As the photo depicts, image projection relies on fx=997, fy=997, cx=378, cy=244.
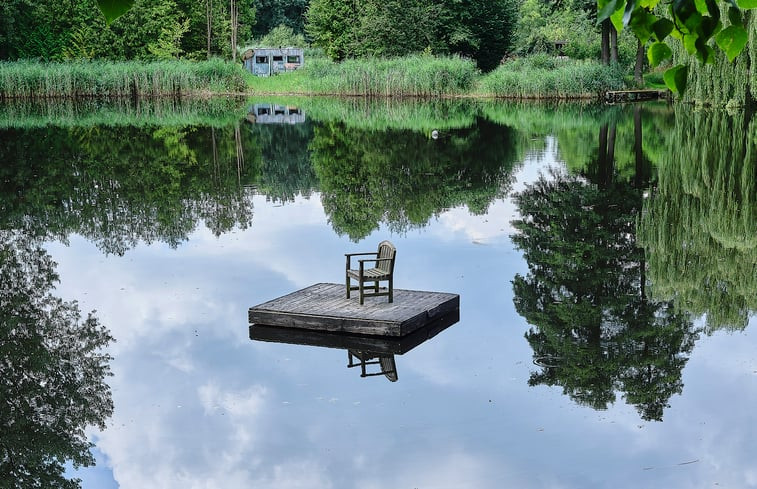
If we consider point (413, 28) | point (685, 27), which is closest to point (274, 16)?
point (413, 28)

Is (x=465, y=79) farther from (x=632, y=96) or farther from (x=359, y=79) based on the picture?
(x=632, y=96)

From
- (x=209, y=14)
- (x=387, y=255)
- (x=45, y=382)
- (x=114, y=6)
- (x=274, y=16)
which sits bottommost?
(x=45, y=382)

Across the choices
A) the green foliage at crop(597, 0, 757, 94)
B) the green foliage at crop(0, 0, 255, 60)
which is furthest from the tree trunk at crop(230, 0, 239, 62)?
the green foliage at crop(597, 0, 757, 94)

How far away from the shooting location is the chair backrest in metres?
10.9

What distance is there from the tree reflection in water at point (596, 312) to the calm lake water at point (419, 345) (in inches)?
1.7

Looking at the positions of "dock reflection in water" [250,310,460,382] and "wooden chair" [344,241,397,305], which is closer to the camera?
"dock reflection in water" [250,310,460,382]

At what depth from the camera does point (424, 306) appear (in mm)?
11016

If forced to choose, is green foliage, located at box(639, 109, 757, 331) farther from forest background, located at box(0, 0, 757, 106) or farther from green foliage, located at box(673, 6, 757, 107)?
forest background, located at box(0, 0, 757, 106)

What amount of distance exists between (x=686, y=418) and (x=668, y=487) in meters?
1.51

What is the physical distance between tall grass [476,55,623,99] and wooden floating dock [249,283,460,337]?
3941 centimetres

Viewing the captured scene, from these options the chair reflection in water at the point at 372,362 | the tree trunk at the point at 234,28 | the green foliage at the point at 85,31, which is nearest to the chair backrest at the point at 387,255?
the chair reflection in water at the point at 372,362

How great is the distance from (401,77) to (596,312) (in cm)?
4166

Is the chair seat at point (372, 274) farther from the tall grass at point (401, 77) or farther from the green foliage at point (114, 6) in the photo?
the tall grass at point (401, 77)

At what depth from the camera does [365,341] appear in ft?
34.2
